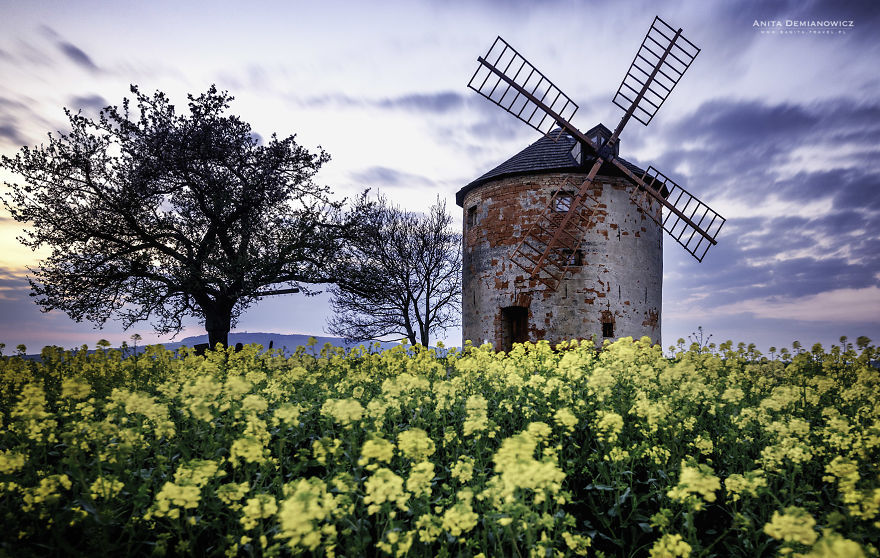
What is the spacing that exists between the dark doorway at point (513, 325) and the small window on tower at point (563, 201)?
12.3 ft

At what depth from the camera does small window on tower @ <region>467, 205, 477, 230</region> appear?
18.1 meters

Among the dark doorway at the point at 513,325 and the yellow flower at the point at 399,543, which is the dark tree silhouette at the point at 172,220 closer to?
the dark doorway at the point at 513,325

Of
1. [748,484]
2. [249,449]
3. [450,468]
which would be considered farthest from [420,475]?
[748,484]

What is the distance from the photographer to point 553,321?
15.5m

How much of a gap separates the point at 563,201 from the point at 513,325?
4807 mm

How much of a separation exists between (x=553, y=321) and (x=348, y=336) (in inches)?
570

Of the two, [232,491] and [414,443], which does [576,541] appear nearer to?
[414,443]

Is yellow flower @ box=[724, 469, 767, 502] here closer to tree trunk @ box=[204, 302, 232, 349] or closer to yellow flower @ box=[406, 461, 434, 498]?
yellow flower @ box=[406, 461, 434, 498]

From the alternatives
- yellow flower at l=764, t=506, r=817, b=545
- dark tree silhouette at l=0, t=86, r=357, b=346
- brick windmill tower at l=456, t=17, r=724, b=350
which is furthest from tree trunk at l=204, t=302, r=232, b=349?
yellow flower at l=764, t=506, r=817, b=545

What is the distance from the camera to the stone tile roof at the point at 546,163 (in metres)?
16.3

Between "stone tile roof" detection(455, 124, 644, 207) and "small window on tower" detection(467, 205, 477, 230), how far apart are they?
790mm

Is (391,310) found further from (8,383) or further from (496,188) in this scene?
(8,383)

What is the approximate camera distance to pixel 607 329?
15656mm

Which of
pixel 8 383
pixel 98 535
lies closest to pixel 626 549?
pixel 98 535
